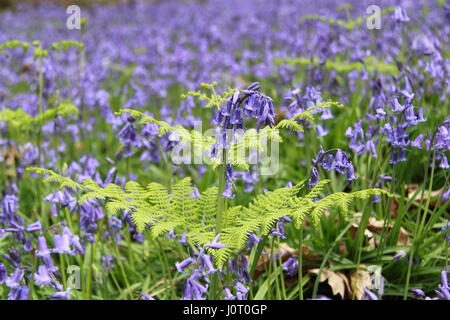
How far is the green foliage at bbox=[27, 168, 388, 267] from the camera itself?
6.04 ft

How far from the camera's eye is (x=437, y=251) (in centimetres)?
268

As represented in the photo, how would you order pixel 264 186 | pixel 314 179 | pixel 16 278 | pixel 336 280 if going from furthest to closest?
1. pixel 264 186
2. pixel 336 280
3. pixel 16 278
4. pixel 314 179

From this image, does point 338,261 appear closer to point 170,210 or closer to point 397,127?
point 397,127

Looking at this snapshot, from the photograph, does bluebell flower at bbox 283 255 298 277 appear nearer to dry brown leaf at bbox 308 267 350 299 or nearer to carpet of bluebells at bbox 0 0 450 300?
carpet of bluebells at bbox 0 0 450 300

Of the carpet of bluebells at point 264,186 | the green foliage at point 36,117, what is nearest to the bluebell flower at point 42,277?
the carpet of bluebells at point 264,186

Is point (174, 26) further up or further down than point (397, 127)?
further up

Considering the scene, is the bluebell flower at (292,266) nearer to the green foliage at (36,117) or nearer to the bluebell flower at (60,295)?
the bluebell flower at (60,295)

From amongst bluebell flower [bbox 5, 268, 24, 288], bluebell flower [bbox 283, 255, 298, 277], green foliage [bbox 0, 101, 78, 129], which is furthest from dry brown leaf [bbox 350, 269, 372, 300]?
green foliage [bbox 0, 101, 78, 129]

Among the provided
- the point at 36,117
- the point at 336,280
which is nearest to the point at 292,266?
the point at 336,280

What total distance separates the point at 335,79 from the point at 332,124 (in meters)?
0.64

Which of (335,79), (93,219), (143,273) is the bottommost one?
(143,273)

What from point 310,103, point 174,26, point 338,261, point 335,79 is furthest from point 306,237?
point 174,26

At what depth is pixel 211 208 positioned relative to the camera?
2.25 meters

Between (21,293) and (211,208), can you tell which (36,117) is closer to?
(21,293)
